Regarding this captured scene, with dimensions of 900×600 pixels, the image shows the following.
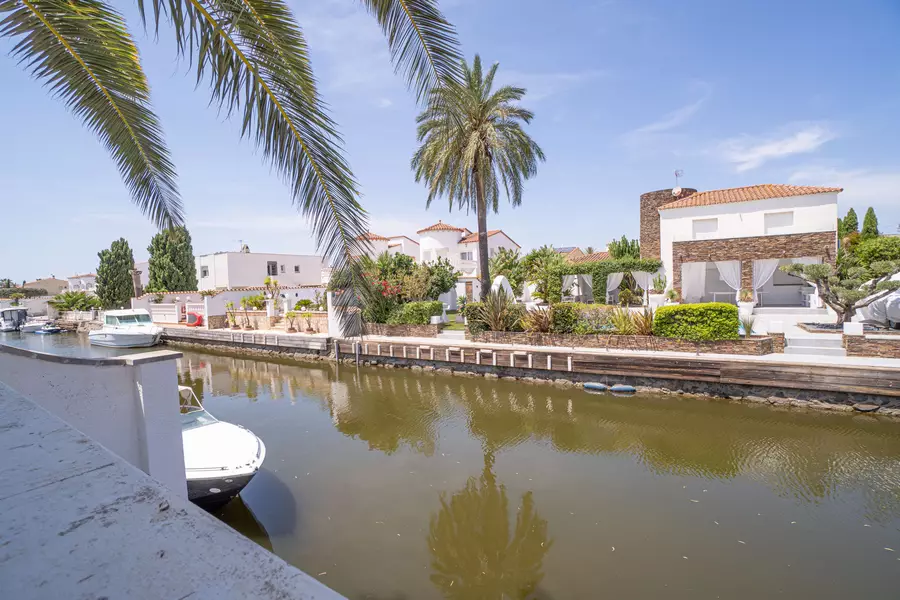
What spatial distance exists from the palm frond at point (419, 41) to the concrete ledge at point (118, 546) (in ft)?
11.4

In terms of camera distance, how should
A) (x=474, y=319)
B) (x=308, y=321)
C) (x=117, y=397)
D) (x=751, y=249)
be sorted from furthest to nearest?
(x=308, y=321) → (x=751, y=249) → (x=474, y=319) → (x=117, y=397)

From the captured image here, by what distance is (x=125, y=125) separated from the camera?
4633 millimetres

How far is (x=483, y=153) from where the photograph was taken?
18.7 meters

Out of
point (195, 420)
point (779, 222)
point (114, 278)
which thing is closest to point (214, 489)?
point (195, 420)

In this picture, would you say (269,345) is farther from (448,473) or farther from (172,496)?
(172,496)

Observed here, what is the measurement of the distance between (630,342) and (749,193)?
50.1 ft

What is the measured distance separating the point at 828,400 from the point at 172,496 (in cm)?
1392

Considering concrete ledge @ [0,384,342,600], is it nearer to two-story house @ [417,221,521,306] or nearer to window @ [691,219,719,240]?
window @ [691,219,719,240]

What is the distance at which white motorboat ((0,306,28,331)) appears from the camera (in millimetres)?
35250

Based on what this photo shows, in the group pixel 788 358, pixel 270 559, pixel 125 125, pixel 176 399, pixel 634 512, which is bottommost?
pixel 634 512

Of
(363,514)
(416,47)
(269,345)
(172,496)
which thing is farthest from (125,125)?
(269,345)

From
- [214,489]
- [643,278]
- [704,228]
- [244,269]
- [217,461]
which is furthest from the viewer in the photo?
[244,269]

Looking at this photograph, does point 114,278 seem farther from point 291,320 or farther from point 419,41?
point 419,41

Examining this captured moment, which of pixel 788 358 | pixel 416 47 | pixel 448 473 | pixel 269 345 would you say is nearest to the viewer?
pixel 416 47
